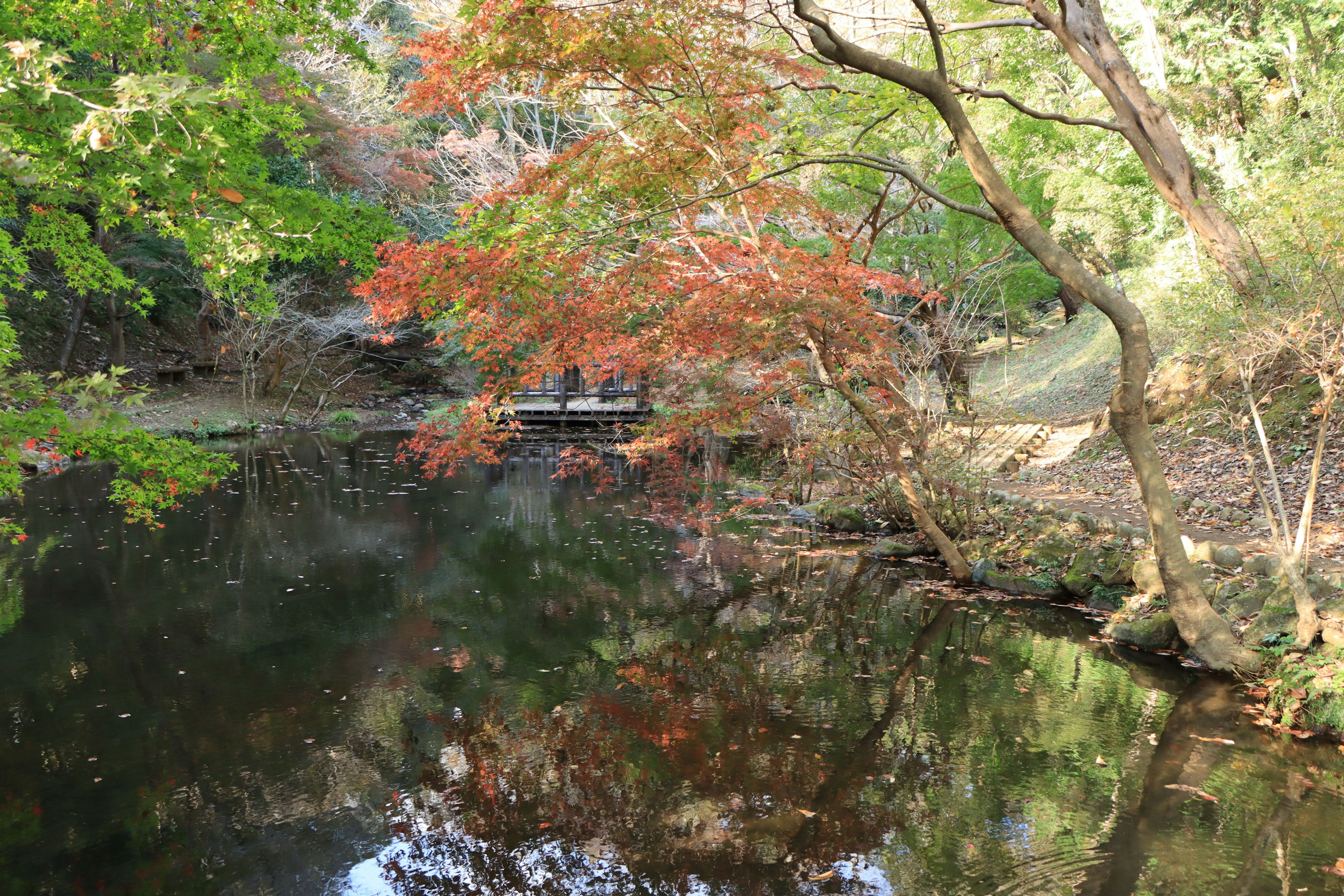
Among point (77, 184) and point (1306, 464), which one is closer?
point (77, 184)

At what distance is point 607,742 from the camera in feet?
15.2

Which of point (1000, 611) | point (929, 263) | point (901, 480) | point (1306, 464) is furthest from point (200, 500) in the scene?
point (1306, 464)

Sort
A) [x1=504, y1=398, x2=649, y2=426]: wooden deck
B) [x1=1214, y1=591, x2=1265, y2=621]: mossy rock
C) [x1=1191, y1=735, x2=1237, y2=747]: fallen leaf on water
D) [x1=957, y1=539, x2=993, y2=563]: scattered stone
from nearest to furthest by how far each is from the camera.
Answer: [x1=1191, y1=735, x2=1237, y2=747]: fallen leaf on water < [x1=1214, y1=591, x2=1265, y2=621]: mossy rock < [x1=957, y1=539, x2=993, y2=563]: scattered stone < [x1=504, y1=398, x2=649, y2=426]: wooden deck

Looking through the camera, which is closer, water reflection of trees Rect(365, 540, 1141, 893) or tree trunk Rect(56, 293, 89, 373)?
water reflection of trees Rect(365, 540, 1141, 893)

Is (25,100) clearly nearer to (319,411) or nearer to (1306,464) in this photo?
(1306,464)

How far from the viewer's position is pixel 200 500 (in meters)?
11.3

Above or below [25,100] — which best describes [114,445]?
below

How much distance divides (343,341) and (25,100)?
1799 centimetres

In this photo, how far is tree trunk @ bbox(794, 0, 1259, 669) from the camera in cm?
479

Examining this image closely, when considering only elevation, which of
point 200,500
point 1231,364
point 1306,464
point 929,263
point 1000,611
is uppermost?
point 929,263

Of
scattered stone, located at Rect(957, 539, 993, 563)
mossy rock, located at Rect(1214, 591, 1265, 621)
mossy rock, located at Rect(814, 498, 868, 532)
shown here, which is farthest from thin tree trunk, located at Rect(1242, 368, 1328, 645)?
mossy rock, located at Rect(814, 498, 868, 532)

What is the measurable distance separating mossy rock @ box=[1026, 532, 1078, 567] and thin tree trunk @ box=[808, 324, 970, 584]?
571 millimetres

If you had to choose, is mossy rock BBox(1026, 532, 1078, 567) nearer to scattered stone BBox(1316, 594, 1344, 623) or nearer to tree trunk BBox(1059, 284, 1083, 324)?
scattered stone BBox(1316, 594, 1344, 623)

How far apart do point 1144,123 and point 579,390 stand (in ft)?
45.8
